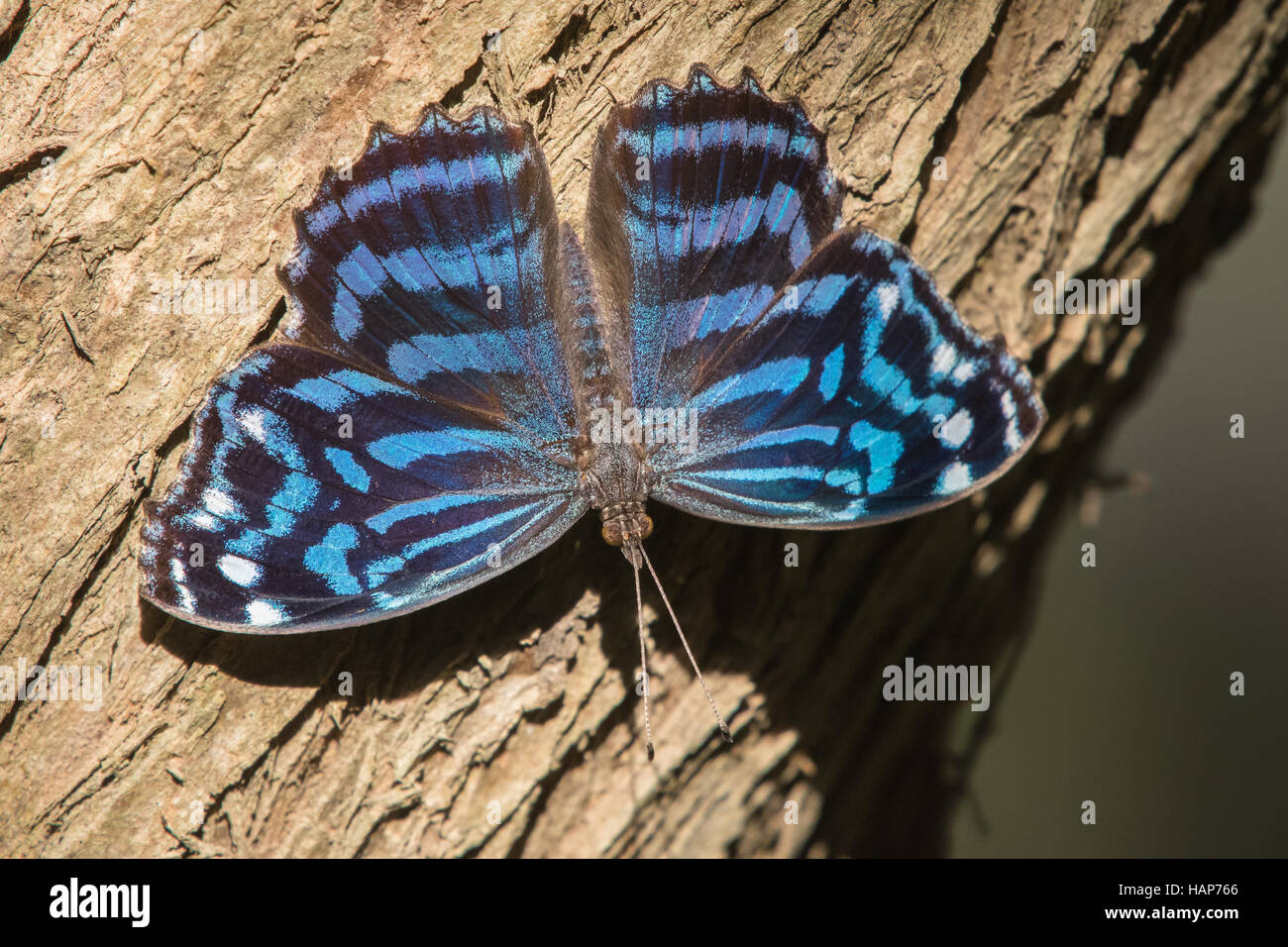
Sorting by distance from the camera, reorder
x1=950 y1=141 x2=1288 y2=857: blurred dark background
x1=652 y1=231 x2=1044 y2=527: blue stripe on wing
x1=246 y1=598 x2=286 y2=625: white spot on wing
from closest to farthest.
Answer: x1=246 y1=598 x2=286 y2=625: white spot on wing
x1=652 y1=231 x2=1044 y2=527: blue stripe on wing
x1=950 y1=141 x2=1288 y2=857: blurred dark background

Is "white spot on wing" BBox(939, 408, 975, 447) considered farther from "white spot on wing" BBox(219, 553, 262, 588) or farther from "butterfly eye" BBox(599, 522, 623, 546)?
"white spot on wing" BBox(219, 553, 262, 588)

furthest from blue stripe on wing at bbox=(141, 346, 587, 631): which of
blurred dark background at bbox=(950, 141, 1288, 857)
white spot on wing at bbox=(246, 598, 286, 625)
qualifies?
blurred dark background at bbox=(950, 141, 1288, 857)

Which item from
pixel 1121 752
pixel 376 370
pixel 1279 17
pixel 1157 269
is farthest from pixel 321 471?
pixel 1121 752

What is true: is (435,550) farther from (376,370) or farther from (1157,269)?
(1157,269)

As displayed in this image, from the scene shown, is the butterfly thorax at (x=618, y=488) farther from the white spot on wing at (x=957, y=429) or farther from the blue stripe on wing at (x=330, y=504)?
the white spot on wing at (x=957, y=429)

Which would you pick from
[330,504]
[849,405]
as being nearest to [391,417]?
[330,504]

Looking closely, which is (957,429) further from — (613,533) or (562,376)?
(562,376)

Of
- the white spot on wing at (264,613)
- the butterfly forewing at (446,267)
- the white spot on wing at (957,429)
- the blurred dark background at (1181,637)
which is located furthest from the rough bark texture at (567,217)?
the blurred dark background at (1181,637)
